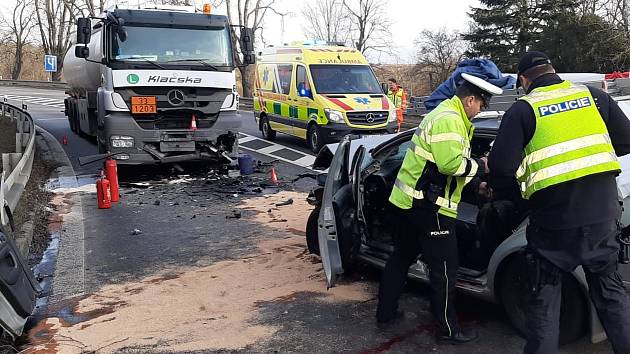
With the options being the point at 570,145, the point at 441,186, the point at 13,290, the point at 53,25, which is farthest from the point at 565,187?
the point at 53,25

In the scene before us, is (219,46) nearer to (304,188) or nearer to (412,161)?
(304,188)

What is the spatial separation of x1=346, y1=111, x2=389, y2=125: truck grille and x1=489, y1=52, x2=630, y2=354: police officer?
29.2 ft

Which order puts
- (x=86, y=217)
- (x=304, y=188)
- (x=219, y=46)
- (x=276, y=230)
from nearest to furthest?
(x=276, y=230) → (x=86, y=217) → (x=304, y=188) → (x=219, y=46)

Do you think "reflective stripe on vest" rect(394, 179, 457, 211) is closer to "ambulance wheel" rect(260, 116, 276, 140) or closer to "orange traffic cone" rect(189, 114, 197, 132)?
"orange traffic cone" rect(189, 114, 197, 132)

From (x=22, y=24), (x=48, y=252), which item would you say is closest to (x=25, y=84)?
(x=22, y=24)

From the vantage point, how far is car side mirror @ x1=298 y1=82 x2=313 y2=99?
1223cm

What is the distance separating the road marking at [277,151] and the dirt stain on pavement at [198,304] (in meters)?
5.72

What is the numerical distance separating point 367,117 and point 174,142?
14.0 ft

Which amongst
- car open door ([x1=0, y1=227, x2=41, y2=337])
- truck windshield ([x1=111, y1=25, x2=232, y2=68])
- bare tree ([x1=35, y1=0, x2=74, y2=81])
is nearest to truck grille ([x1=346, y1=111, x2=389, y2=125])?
truck windshield ([x1=111, y1=25, x2=232, y2=68])

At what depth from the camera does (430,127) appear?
11.2ft

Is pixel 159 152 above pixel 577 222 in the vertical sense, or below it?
below

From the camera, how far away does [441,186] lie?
3.44 meters

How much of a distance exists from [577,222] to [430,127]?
1.02 m

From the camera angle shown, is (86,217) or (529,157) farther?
(86,217)
